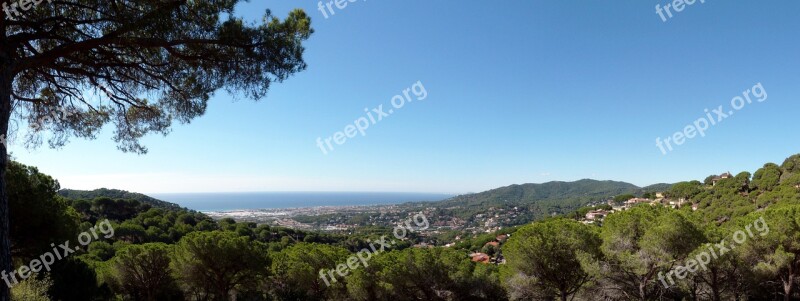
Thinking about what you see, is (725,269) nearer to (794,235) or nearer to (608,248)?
(794,235)

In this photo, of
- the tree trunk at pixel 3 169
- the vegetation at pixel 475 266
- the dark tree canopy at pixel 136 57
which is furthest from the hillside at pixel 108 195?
the tree trunk at pixel 3 169

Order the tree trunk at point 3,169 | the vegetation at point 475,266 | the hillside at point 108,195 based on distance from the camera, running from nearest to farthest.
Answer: the tree trunk at point 3,169, the vegetation at point 475,266, the hillside at point 108,195

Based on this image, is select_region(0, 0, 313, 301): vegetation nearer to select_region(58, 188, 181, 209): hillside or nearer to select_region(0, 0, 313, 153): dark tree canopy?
select_region(0, 0, 313, 153): dark tree canopy

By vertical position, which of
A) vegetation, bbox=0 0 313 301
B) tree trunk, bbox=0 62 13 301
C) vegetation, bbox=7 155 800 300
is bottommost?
vegetation, bbox=7 155 800 300

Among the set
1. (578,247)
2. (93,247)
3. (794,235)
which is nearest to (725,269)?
(794,235)

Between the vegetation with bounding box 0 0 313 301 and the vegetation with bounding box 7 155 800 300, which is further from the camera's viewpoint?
the vegetation with bounding box 7 155 800 300

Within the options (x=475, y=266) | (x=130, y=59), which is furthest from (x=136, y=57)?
(x=475, y=266)

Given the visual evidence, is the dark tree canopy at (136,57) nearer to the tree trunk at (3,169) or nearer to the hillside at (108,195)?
the tree trunk at (3,169)

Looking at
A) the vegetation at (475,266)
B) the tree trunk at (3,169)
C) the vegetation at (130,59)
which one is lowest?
the vegetation at (475,266)

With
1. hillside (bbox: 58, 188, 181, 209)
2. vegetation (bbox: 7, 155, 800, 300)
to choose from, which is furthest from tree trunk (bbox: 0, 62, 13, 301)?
hillside (bbox: 58, 188, 181, 209)
